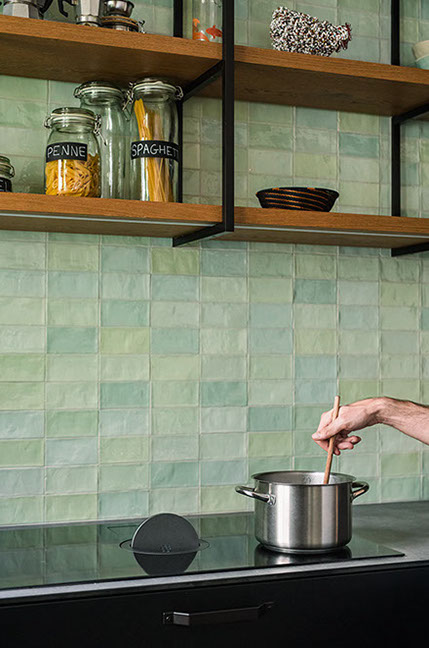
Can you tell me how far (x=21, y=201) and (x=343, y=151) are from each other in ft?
3.56

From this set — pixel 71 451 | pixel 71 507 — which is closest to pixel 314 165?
pixel 71 451

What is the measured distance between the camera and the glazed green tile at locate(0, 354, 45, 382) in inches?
84.0

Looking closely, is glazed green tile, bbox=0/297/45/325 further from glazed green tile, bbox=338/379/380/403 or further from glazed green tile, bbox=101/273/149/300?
glazed green tile, bbox=338/379/380/403

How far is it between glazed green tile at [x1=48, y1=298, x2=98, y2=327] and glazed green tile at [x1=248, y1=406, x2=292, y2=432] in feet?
1.74

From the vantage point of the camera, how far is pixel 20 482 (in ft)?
6.98

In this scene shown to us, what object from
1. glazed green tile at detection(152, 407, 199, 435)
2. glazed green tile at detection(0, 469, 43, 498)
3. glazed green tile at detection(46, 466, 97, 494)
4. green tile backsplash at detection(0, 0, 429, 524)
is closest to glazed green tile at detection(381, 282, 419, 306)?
green tile backsplash at detection(0, 0, 429, 524)

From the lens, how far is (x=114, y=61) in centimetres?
205

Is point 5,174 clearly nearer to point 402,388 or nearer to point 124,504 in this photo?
point 124,504

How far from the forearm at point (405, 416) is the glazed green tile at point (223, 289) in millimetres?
546

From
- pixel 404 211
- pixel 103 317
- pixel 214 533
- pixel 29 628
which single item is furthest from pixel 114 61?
pixel 29 628

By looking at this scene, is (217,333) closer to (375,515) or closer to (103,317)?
(103,317)

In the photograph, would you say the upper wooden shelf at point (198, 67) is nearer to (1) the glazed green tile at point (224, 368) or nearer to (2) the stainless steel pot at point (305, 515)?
(1) the glazed green tile at point (224, 368)

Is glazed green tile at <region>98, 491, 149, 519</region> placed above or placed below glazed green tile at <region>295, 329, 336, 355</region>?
below

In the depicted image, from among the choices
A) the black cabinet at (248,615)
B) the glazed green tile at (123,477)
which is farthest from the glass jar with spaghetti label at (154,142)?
the black cabinet at (248,615)
